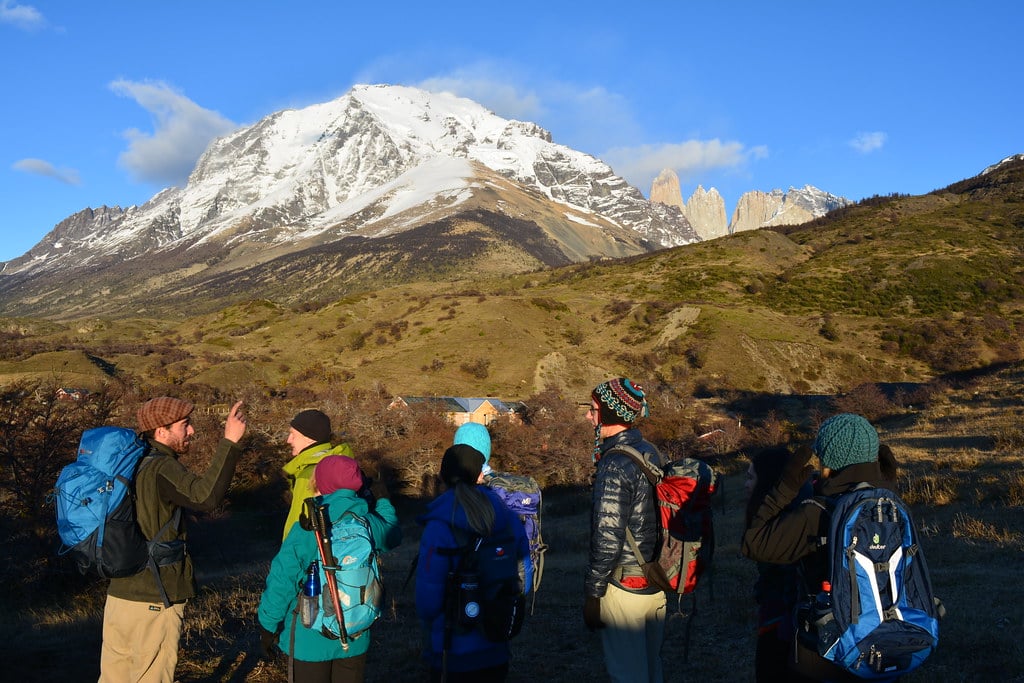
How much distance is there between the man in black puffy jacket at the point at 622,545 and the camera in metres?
3.68

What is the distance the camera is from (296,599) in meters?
3.42

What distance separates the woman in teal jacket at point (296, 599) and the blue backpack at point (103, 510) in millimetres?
960

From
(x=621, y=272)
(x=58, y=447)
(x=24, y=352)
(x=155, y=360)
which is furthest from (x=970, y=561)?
(x=621, y=272)

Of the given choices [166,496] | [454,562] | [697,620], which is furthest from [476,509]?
[697,620]

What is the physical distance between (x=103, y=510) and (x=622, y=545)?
297cm

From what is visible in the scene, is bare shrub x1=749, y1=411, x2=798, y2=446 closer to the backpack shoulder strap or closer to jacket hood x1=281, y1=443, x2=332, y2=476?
the backpack shoulder strap

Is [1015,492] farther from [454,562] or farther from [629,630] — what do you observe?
[454,562]

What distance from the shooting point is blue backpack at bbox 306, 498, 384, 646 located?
3.33 metres

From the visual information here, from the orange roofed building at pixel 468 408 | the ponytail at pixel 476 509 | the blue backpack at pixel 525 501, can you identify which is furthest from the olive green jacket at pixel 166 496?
the orange roofed building at pixel 468 408

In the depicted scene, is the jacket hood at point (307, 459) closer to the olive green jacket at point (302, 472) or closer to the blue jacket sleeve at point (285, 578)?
the olive green jacket at point (302, 472)

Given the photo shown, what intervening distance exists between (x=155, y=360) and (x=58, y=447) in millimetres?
44257

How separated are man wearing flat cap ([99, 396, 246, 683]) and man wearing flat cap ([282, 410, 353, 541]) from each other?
12.9 inches

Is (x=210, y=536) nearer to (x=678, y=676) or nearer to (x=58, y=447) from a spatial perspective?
(x=58, y=447)

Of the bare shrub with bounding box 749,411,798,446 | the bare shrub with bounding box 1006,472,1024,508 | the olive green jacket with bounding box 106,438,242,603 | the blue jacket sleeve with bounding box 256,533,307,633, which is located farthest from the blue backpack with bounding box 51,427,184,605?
the bare shrub with bounding box 749,411,798,446
